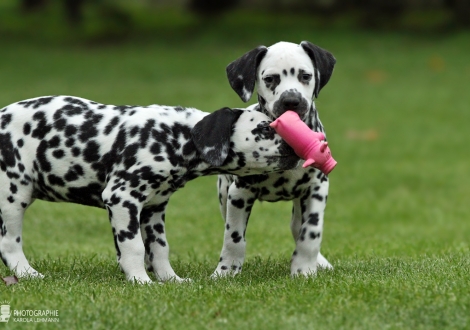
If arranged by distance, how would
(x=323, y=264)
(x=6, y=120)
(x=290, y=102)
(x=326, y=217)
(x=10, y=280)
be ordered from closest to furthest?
(x=10, y=280), (x=290, y=102), (x=6, y=120), (x=323, y=264), (x=326, y=217)

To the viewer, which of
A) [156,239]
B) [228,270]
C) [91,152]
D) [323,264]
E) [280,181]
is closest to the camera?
[91,152]

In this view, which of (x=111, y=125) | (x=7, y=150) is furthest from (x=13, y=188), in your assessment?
(x=111, y=125)

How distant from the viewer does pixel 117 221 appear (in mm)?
7062

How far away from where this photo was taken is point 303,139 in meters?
6.86

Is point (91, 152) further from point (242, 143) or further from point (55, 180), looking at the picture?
point (242, 143)

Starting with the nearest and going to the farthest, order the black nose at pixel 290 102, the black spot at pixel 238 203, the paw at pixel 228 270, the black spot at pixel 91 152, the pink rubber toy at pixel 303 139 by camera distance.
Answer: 1. the pink rubber toy at pixel 303 139
2. the black nose at pixel 290 102
3. the black spot at pixel 91 152
4. the paw at pixel 228 270
5. the black spot at pixel 238 203

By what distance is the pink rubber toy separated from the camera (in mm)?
6867

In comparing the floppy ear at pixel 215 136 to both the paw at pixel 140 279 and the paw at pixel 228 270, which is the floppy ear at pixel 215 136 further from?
the paw at pixel 228 270

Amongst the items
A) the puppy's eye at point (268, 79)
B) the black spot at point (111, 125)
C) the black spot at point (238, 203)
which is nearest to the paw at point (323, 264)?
the black spot at point (238, 203)

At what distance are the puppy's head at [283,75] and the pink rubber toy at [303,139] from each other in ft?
1.03

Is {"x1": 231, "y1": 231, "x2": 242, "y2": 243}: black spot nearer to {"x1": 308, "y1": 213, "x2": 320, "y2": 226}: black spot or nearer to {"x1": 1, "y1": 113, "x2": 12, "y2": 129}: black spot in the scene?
{"x1": 308, "y1": 213, "x2": 320, "y2": 226}: black spot

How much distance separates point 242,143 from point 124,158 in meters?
0.94

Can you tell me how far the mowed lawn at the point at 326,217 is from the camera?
600 centimetres

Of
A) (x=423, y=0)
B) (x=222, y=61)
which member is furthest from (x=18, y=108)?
(x=423, y=0)
